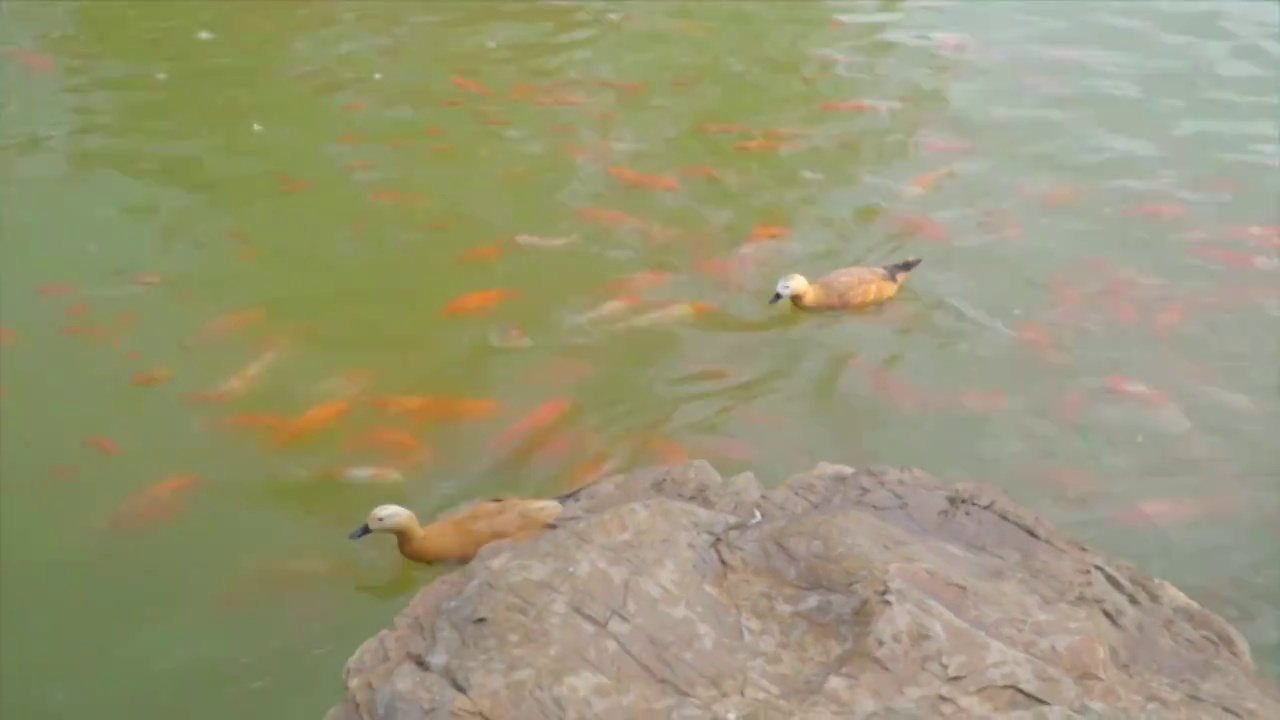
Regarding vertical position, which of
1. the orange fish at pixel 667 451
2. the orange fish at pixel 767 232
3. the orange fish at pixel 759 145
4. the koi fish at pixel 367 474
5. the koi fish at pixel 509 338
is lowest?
the koi fish at pixel 367 474

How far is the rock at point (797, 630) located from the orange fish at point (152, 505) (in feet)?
6.28

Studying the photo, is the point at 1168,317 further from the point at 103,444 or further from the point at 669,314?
the point at 103,444

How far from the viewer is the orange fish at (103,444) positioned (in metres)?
5.77

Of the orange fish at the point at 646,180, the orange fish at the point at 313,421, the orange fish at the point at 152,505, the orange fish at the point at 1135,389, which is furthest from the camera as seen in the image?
the orange fish at the point at 646,180

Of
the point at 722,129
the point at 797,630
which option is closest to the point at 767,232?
the point at 722,129

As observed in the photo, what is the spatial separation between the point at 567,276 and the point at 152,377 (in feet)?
8.35

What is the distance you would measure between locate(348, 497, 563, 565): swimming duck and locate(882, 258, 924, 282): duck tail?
303 cm

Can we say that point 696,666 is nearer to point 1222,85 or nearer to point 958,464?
point 958,464

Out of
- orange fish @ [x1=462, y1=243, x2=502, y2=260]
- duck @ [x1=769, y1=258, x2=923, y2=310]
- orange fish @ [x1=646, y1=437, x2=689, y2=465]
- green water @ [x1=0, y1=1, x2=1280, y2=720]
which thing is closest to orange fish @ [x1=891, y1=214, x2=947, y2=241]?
green water @ [x1=0, y1=1, x2=1280, y2=720]

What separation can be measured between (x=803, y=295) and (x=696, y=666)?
3.70 metres

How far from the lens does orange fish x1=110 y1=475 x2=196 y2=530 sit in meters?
5.36

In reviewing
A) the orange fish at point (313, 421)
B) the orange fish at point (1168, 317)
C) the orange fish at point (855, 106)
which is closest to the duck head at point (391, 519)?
the orange fish at point (313, 421)

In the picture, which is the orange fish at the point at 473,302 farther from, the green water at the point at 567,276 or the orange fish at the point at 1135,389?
the orange fish at the point at 1135,389

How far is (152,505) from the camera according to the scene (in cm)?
544
